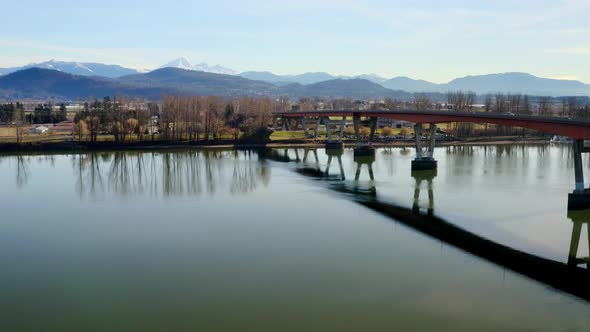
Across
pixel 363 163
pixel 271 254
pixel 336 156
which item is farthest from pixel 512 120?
pixel 336 156

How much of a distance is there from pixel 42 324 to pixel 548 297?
10.9 metres

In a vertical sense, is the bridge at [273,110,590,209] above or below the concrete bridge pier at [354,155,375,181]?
above

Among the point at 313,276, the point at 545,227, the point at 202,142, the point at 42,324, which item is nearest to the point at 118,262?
the point at 42,324

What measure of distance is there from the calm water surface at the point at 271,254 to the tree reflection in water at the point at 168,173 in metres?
0.30

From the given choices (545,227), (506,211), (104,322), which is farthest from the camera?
(506,211)

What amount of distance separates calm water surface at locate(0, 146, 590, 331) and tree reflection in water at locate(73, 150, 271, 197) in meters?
0.30

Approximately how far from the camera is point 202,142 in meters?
52.5

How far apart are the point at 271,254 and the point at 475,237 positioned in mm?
6559

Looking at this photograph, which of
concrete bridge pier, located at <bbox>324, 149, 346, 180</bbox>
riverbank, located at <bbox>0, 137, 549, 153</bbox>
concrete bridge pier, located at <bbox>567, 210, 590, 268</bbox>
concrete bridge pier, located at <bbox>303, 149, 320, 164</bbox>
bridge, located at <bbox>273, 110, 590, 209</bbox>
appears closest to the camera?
concrete bridge pier, located at <bbox>567, 210, 590, 268</bbox>

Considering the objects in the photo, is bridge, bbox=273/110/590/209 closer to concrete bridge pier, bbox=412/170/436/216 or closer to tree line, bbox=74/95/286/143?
concrete bridge pier, bbox=412/170/436/216

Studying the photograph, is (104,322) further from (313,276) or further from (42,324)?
(313,276)

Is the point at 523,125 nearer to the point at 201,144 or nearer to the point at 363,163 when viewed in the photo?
the point at 363,163

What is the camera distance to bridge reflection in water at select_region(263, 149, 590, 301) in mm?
13570

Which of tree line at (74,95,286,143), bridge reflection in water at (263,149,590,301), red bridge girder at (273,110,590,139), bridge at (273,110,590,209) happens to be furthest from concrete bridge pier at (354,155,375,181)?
tree line at (74,95,286,143)
